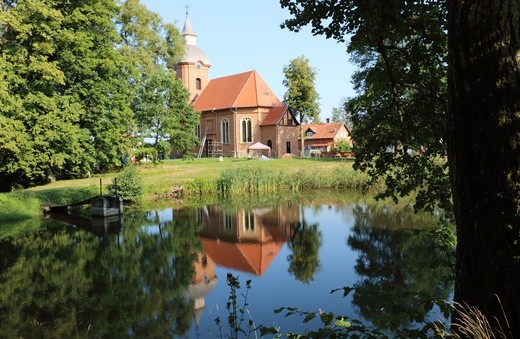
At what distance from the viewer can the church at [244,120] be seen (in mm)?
45844

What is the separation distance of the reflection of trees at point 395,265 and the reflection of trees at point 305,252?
996mm

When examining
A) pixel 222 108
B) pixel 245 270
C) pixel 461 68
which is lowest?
pixel 245 270

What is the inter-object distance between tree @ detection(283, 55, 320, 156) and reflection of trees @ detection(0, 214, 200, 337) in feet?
110

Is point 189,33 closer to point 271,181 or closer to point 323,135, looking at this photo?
point 323,135

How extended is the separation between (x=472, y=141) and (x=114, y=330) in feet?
19.7

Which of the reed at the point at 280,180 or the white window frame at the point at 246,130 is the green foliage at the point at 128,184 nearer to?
the reed at the point at 280,180

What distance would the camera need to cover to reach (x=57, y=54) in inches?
937

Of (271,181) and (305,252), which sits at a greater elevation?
(271,181)

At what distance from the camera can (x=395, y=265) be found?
374 inches

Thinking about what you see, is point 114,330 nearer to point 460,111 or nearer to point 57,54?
point 460,111

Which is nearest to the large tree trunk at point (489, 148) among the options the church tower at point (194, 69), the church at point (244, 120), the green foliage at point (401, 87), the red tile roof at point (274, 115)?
the green foliage at point (401, 87)

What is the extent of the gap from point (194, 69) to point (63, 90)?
2998cm

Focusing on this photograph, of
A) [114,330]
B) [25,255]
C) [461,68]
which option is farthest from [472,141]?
[25,255]

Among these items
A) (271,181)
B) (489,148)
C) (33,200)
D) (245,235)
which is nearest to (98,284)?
(245,235)
